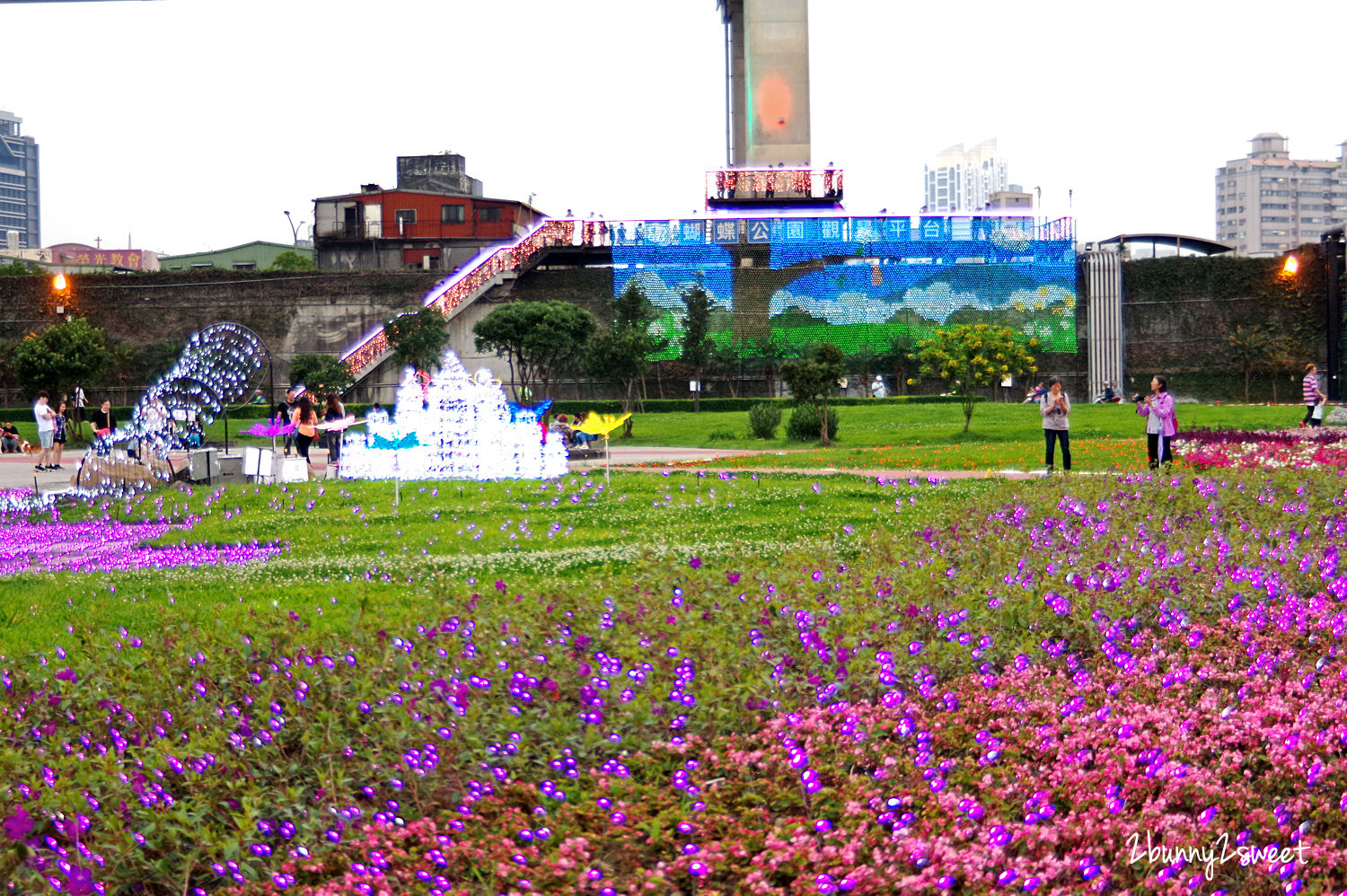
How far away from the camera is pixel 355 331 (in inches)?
1774

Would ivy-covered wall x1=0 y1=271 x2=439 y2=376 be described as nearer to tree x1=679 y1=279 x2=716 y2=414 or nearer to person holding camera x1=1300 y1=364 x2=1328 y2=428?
tree x1=679 y1=279 x2=716 y2=414

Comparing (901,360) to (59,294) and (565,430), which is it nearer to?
(565,430)

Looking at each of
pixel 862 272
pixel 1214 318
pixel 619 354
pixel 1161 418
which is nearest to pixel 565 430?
pixel 619 354

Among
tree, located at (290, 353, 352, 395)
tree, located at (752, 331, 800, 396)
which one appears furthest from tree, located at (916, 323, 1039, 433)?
tree, located at (752, 331, 800, 396)

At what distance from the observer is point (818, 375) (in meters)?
23.3

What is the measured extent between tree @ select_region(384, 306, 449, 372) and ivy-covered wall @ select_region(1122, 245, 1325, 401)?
77.5 ft

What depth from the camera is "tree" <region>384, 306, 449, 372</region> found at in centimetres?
3431

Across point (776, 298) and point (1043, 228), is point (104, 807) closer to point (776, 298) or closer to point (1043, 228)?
point (776, 298)

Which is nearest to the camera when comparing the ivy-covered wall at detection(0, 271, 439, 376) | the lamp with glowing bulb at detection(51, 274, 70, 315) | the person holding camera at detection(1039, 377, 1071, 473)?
the person holding camera at detection(1039, 377, 1071, 473)

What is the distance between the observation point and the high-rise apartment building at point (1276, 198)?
169875mm

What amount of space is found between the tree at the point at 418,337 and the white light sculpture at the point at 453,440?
18.3m

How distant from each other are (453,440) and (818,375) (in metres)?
9.24

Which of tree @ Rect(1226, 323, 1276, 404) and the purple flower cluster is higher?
tree @ Rect(1226, 323, 1276, 404)

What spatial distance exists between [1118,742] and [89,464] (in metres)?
14.6
